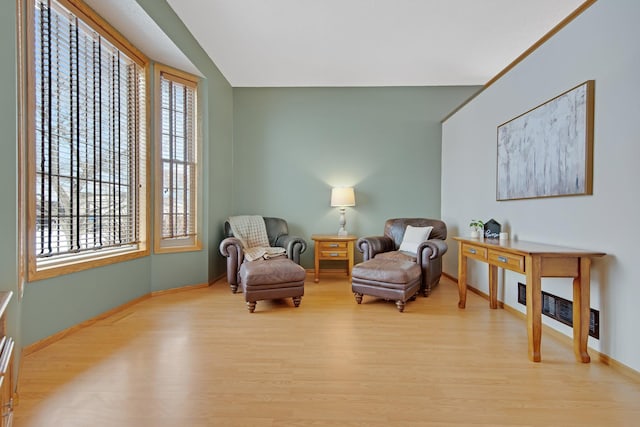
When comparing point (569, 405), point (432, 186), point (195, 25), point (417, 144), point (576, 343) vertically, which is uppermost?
point (195, 25)

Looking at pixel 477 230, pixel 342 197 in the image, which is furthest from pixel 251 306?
pixel 477 230

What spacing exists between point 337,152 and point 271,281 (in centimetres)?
260

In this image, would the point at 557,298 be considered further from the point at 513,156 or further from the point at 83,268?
the point at 83,268

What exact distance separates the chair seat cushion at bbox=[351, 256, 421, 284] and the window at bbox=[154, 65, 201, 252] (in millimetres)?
2199

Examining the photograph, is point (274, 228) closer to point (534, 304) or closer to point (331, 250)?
point (331, 250)

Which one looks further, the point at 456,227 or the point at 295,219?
the point at 295,219

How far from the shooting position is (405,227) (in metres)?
4.41

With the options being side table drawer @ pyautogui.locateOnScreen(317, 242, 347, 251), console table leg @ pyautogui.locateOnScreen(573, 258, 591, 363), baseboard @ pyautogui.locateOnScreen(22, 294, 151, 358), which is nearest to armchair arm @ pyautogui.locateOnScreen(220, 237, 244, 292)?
baseboard @ pyautogui.locateOnScreen(22, 294, 151, 358)

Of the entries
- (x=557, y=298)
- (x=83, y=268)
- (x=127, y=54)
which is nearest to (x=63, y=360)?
(x=83, y=268)

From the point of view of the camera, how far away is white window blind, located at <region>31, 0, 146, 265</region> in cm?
233

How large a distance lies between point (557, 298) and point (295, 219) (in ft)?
11.5

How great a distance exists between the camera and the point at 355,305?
3.38m

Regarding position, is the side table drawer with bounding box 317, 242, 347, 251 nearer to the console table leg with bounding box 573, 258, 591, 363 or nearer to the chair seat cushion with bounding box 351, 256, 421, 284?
the chair seat cushion with bounding box 351, 256, 421, 284

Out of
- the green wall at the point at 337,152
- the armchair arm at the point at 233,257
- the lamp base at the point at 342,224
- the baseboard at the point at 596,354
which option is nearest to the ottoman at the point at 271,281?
the armchair arm at the point at 233,257
